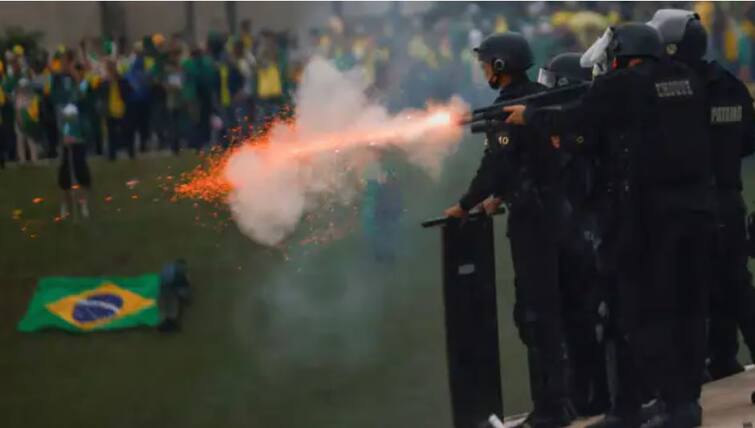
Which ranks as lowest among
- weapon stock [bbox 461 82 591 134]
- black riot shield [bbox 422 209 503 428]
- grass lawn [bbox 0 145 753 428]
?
grass lawn [bbox 0 145 753 428]

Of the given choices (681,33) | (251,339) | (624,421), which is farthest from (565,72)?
(251,339)

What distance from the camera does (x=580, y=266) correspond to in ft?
21.7

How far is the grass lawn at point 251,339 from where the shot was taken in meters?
8.34

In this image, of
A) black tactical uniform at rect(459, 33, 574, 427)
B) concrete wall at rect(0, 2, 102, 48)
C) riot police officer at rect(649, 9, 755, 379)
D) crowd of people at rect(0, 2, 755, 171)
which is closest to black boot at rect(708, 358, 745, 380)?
riot police officer at rect(649, 9, 755, 379)

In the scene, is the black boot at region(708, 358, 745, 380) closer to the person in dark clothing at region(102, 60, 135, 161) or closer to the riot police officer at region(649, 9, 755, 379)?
the riot police officer at region(649, 9, 755, 379)

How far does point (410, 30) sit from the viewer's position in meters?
15.2

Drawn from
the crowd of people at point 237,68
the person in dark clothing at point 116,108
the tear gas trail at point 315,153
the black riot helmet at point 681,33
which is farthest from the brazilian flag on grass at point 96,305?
the person in dark clothing at point 116,108

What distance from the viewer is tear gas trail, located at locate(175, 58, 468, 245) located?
32.0 feet

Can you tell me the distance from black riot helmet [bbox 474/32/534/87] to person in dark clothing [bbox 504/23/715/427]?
53 cm

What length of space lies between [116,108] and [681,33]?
1274 centimetres

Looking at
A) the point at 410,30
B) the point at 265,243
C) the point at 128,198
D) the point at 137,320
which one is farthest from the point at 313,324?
the point at 128,198

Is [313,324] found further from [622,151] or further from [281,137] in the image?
[622,151]

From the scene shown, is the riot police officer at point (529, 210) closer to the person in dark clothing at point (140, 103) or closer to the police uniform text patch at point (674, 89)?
the police uniform text patch at point (674, 89)

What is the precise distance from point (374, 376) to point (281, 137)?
6.67ft
